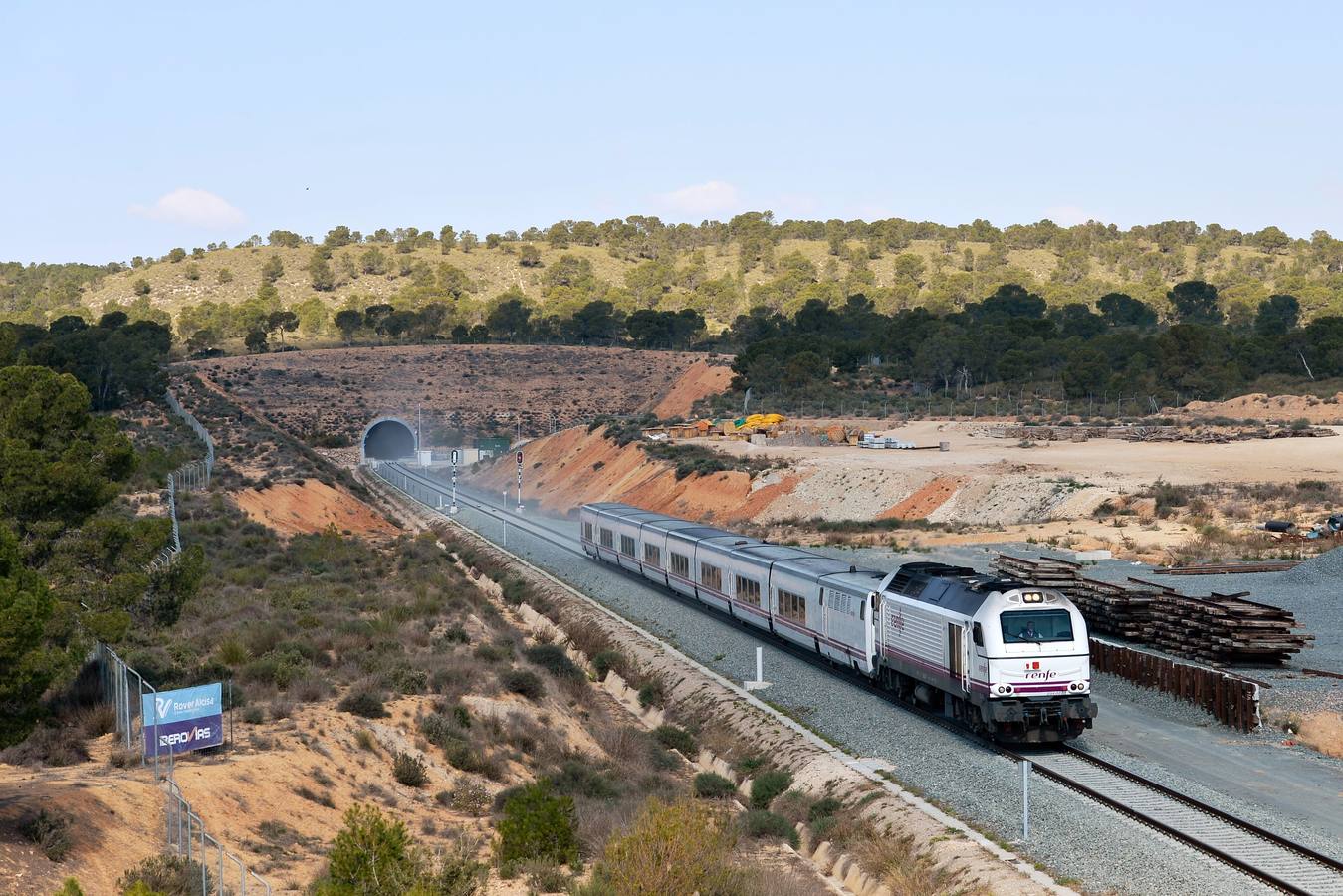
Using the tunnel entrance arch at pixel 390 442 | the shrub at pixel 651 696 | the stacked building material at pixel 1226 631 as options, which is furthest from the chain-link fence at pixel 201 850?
the tunnel entrance arch at pixel 390 442

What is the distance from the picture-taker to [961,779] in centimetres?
2188

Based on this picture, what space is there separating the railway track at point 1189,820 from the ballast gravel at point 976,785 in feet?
0.72

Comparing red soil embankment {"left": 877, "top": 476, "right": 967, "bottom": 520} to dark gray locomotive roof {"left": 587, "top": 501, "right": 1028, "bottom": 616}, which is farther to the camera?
red soil embankment {"left": 877, "top": 476, "right": 967, "bottom": 520}

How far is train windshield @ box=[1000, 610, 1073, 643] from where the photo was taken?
23109 millimetres

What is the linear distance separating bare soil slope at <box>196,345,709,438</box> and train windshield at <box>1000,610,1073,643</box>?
109976 mm

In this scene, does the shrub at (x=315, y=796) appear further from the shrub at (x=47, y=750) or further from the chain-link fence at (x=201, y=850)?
the shrub at (x=47, y=750)

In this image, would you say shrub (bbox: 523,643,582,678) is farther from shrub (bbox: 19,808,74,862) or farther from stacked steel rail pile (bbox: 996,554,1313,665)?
shrub (bbox: 19,808,74,862)

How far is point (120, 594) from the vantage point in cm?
2372

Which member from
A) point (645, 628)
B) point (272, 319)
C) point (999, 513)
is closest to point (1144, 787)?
point (645, 628)

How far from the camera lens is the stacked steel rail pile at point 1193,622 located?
30.2m

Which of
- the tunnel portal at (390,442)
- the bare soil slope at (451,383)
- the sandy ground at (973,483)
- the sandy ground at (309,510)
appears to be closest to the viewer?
the sandy ground at (973,483)

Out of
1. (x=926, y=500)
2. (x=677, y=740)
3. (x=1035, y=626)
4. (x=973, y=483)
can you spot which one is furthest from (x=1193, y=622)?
(x=926, y=500)

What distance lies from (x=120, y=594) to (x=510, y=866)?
390 inches

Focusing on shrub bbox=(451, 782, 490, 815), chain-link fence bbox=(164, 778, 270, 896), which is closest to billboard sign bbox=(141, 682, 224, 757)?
chain-link fence bbox=(164, 778, 270, 896)
